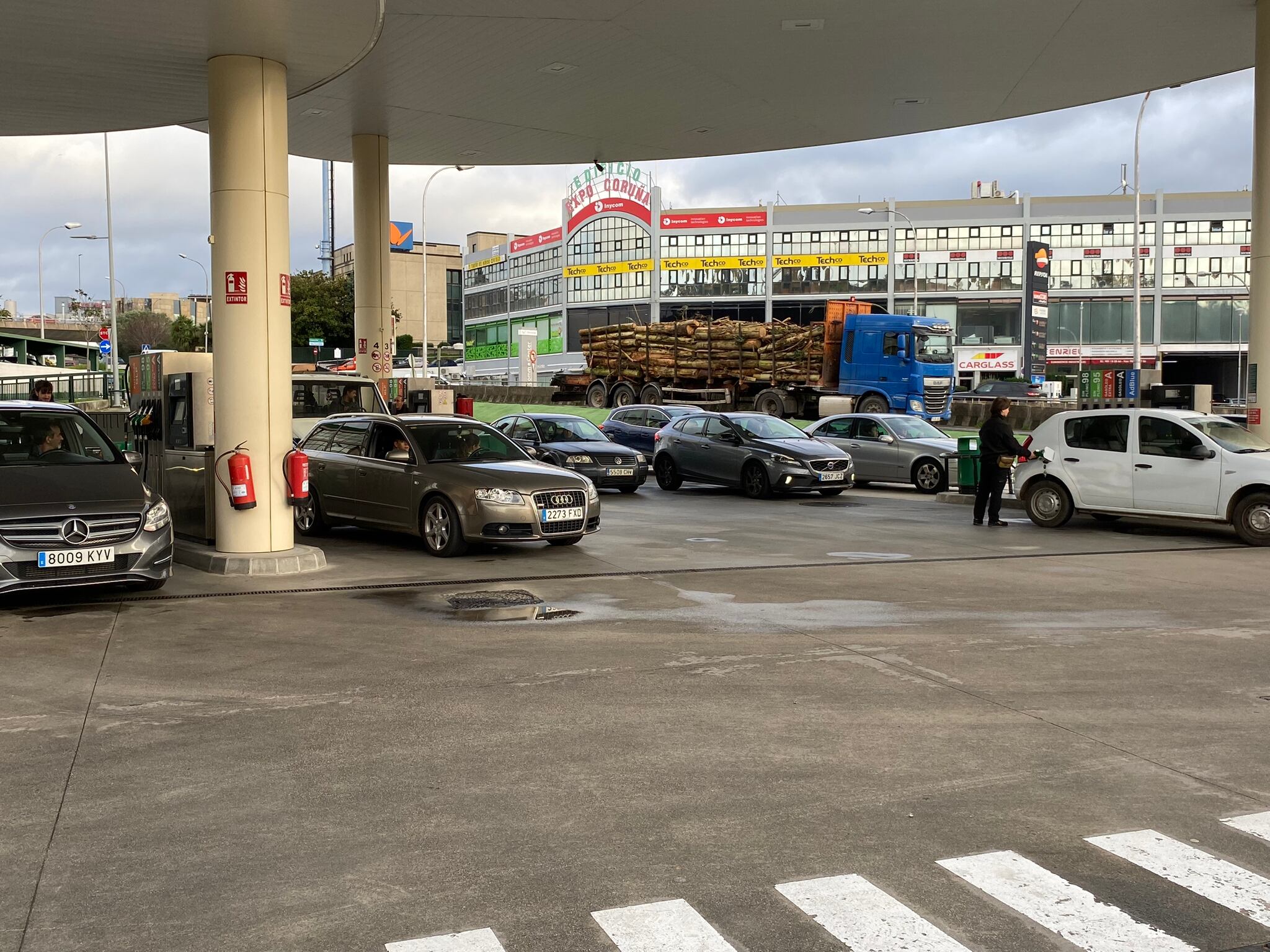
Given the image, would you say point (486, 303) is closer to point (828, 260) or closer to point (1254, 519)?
point (828, 260)

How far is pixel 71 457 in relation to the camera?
11.4 m

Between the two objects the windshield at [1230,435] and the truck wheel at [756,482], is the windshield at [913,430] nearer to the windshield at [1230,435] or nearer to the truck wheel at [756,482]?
the truck wheel at [756,482]

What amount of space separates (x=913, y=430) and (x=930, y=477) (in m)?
1.29

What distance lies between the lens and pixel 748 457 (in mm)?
21797

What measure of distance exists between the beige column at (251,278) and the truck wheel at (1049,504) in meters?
10.2

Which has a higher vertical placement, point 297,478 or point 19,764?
point 297,478

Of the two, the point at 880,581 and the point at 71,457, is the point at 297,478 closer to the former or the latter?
the point at 71,457

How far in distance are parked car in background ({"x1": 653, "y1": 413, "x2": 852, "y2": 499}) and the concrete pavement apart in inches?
400

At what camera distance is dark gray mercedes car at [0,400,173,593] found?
9664 millimetres

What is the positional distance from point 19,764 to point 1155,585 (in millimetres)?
9773

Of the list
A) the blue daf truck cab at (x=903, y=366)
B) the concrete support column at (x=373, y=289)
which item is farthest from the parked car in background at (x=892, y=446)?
the blue daf truck cab at (x=903, y=366)

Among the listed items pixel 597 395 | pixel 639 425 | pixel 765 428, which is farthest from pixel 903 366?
pixel 765 428

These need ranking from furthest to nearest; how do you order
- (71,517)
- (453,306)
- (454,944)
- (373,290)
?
(453,306) < (373,290) < (71,517) < (454,944)

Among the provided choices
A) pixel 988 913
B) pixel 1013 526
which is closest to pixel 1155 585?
pixel 1013 526
